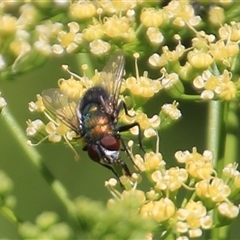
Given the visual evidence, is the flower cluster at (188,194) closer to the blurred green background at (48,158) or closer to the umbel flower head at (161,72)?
the umbel flower head at (161,72)

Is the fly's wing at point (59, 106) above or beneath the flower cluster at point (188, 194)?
above

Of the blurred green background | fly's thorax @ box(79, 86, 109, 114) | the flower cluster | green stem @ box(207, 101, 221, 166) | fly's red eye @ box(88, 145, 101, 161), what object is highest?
fly's thorax @ box(79, 86, 109, 114)

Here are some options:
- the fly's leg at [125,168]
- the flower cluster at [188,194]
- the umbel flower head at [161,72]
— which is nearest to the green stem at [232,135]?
the umbel flower head at [161,72]

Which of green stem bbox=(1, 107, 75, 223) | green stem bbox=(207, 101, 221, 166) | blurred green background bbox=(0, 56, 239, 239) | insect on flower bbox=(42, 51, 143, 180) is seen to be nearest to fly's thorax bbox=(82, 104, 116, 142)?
insect on flower bbox=(42, 51, 143, 180)

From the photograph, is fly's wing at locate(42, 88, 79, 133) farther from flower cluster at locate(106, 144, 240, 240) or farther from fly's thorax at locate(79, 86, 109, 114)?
flower cluster at locate(106, 144, 240, 240)

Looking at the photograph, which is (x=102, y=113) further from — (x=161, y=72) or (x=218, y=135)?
(x=218, y=135)

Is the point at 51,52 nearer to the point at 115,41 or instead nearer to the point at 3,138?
the point at 115,41
